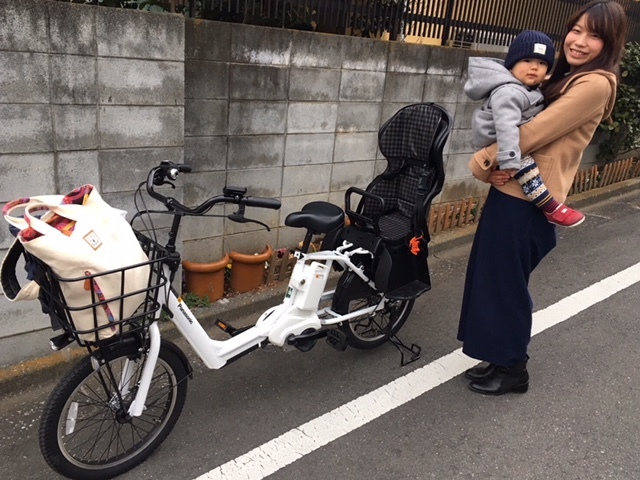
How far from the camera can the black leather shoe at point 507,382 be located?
130 inches

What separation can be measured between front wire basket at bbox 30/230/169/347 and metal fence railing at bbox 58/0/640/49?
79.5 inches

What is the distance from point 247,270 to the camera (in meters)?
4.25

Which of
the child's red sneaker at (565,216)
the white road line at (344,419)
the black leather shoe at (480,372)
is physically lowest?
the white road line at (344,419)

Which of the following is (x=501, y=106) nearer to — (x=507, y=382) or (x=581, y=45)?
(x=581, y=45)

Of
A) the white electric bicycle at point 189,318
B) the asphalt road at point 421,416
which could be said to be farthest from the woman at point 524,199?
the white electric bicycle at point 189,318

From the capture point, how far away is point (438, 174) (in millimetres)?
3379

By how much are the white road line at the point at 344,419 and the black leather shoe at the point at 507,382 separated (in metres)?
0.23

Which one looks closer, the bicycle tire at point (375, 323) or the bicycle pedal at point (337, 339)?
A: the bicycle pedal at point (337, 339)

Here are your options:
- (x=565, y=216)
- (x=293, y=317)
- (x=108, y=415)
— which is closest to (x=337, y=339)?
(x=293, y=317)

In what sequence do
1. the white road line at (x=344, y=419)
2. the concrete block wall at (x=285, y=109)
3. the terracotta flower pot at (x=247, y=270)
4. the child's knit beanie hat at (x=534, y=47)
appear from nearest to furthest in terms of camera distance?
1. the white road line at (x=344, y=419)
2. the child's knit beanie hat at (x=534, y=47)
3. the concrete block wall at (x=285, y=109)
4. the terracotta flower pot at (x=247, y=270)

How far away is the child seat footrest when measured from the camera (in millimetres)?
3436

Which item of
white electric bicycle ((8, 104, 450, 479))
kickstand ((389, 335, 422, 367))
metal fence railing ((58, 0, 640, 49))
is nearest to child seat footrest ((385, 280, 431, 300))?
white electric bicycle ((8, 104, 450, 479))

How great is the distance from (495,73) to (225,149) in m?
2.06

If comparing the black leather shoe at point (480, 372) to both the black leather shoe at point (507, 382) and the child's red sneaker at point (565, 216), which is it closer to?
the black leather shoe at point (507, 382)
